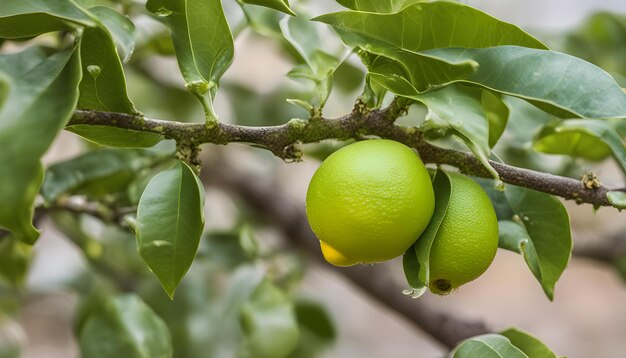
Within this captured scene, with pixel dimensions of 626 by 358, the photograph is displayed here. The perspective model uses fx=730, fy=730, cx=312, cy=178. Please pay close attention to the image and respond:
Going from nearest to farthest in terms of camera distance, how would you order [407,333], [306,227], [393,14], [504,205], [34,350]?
[393,14], [504,205], [306,227], [34,350], [407,333]

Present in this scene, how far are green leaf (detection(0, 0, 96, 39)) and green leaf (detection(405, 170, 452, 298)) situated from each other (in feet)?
1.03

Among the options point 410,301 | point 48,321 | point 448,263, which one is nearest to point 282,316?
point 410,301

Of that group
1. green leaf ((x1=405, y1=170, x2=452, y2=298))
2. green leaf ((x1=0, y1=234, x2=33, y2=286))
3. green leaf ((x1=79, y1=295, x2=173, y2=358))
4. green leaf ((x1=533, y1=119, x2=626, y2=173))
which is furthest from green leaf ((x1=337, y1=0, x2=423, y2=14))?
green leaf ((x1=0, y1=234, x2=33, y2=286))

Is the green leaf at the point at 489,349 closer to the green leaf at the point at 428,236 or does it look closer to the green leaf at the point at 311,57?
the green leaf at the point at 428,236

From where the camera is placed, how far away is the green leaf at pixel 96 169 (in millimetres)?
887

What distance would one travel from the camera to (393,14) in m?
0.58

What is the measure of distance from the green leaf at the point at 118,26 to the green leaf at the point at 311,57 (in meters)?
0.15

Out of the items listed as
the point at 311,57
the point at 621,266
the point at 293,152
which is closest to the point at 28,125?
the point at 293,152

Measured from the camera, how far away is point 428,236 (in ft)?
→ 1.98

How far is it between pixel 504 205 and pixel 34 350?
2255 mm

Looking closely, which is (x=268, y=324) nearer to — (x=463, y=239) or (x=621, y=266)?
(x=463, y=239)

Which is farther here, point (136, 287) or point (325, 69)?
point (136, 287)

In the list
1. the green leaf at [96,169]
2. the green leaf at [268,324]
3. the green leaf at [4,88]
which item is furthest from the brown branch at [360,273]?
the green leaf at [4,88]

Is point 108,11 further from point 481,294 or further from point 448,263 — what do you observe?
point 481,294
